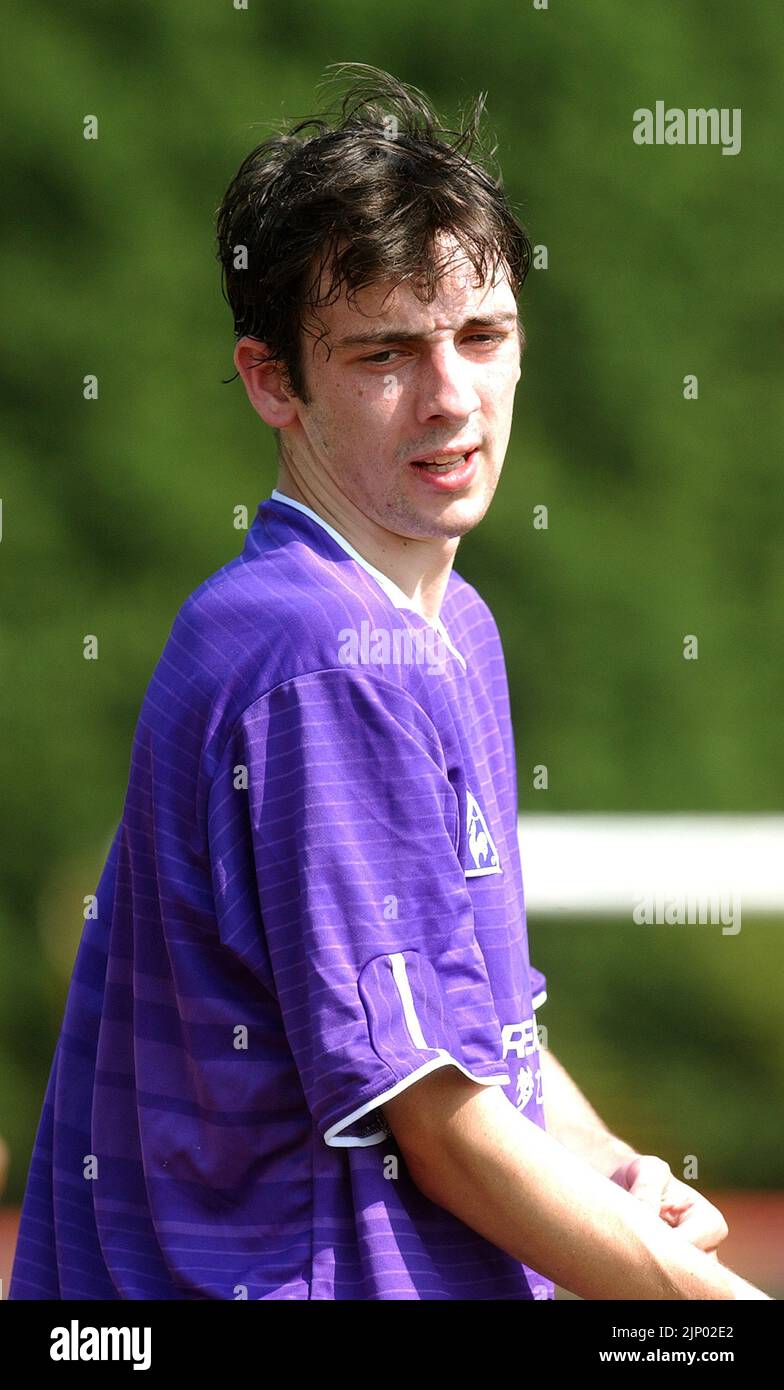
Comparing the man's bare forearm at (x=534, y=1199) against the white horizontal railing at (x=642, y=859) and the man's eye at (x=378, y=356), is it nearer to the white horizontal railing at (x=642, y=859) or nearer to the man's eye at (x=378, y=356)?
the man's eye at (x=378, y=356)

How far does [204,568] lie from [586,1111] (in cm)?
153

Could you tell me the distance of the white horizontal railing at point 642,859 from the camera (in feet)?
10.6

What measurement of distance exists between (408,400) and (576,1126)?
85cm

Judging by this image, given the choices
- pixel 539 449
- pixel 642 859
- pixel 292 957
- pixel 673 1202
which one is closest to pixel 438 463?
pixel 292 957

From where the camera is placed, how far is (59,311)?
3117mm

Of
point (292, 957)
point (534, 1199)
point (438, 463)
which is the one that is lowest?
point (534, 1199)

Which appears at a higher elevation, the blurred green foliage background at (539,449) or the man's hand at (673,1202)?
the blurred green foliage background at (539,449)

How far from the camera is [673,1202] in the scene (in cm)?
171

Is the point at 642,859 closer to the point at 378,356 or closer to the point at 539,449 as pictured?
the point at 539,449

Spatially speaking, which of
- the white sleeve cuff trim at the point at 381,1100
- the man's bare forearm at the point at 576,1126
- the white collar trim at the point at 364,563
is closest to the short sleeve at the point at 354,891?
the white sleeve cuff trim at the point at 381,1100

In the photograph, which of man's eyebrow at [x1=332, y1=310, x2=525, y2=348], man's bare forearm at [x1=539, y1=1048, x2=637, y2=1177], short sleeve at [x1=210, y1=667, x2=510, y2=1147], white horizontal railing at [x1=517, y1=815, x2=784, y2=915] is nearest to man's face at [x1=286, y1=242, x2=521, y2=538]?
man's eyebrow at [x1=332, y1=310, x2=525, y2=348]

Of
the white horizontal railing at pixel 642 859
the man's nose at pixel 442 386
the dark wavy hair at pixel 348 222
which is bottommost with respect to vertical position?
the white horizontal railing at pixel 642 859
